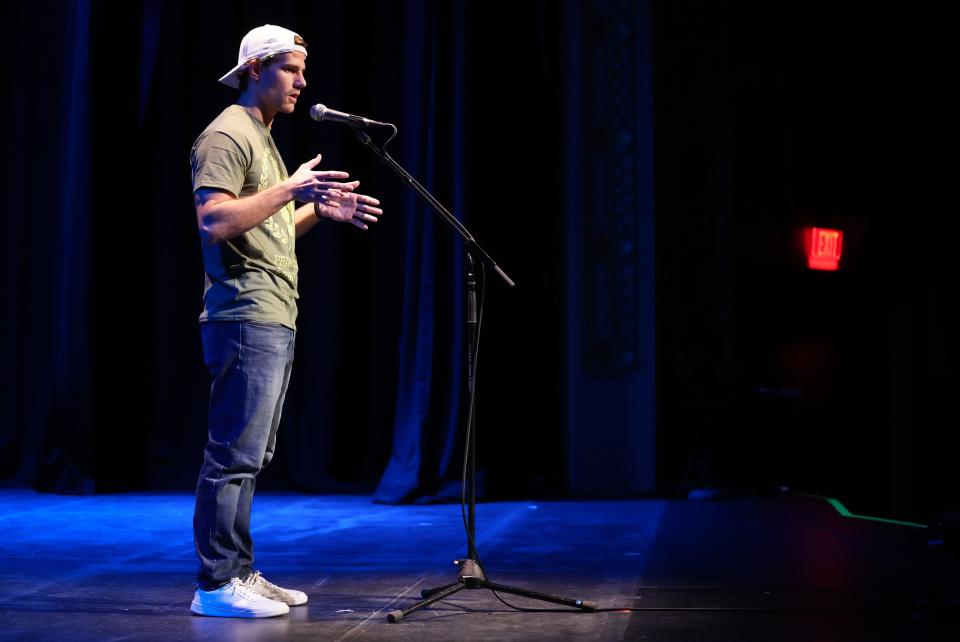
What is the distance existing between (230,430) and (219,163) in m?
0.63

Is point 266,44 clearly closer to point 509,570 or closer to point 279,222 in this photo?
point 279,222

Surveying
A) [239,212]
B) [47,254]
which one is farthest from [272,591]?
[47,254]

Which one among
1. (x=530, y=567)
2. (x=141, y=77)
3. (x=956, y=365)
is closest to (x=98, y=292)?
(x=141, y=77)

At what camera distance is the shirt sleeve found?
252 cm

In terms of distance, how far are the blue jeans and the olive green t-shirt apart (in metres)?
0.05

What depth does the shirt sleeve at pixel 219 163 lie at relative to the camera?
2523 millimetres

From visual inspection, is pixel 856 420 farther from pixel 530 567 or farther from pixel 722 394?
pixel 530 567

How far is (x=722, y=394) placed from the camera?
5742mm

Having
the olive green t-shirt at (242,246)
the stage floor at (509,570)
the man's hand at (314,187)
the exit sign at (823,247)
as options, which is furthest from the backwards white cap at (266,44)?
the exit sign at (823,247)

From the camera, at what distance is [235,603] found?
8.50 feet

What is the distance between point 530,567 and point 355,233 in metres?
2.77

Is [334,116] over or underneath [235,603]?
over

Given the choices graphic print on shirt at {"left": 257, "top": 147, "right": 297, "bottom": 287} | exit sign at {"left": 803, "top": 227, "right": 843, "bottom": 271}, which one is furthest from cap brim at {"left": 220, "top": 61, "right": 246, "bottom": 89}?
exit sign at {"left": 803, "top": 227, "right": 843, "bottom": 271}

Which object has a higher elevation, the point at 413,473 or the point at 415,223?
the point at 415,223
